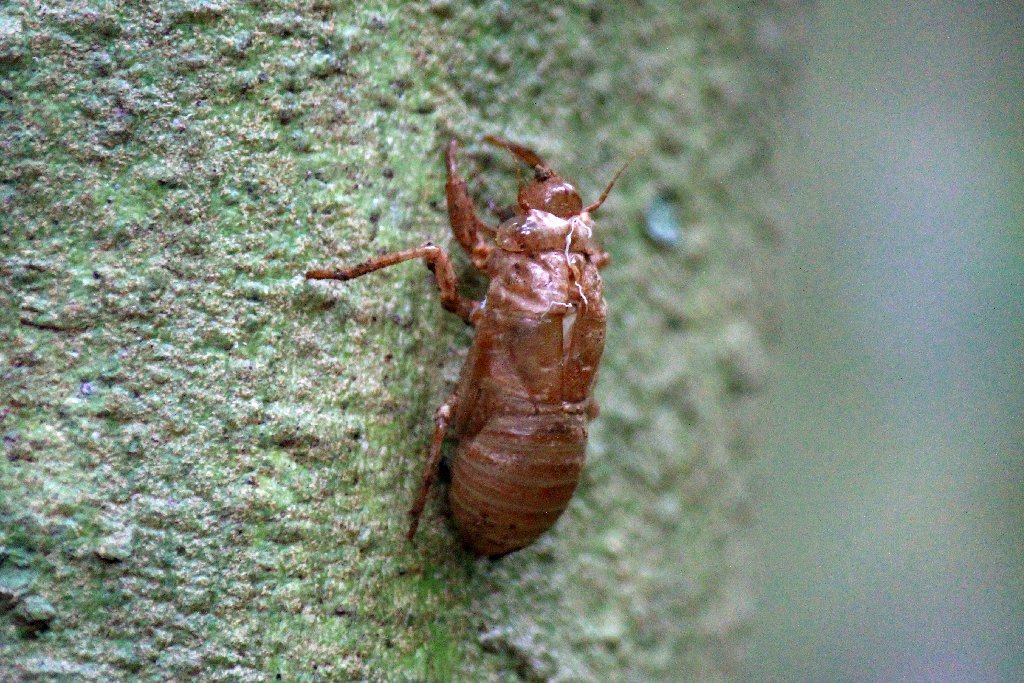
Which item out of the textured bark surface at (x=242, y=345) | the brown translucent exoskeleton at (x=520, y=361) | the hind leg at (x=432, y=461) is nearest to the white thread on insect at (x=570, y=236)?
the brown translucent exoskeleton at (x=520, y=361)

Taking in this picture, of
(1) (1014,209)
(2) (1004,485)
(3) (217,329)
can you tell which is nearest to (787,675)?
(2) (1004,485)

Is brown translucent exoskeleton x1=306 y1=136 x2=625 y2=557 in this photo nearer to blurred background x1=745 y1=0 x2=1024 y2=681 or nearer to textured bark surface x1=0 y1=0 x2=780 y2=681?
textured bark surface x1=0 y1=0 x2=780 y2=681

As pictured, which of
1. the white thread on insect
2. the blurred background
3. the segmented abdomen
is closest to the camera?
the segmented abdomen

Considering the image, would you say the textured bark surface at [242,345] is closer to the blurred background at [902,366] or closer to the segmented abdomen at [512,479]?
the segmented abdomen at [512,479]

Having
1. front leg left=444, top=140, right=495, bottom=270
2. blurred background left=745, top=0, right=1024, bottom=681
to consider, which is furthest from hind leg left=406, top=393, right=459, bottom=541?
blurred background left=745, top=0, right=1024, bottom=681

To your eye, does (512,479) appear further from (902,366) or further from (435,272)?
(902,366)

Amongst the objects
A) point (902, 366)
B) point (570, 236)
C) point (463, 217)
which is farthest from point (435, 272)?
point (902, 366)
